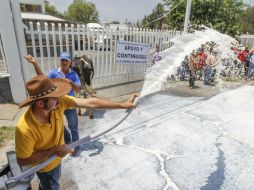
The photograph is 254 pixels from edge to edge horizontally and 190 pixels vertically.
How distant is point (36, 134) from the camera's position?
78.7 inches

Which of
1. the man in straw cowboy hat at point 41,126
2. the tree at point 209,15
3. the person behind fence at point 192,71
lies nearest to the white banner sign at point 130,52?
the person behind fence at point 192,71

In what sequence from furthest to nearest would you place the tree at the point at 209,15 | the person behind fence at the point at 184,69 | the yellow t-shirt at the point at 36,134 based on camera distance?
the tree at the point at 209,15 → the person behind fence at the point at 184,69 → the yellow t-shirt at the point at 36,134

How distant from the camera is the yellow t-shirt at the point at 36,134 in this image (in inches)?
74.8

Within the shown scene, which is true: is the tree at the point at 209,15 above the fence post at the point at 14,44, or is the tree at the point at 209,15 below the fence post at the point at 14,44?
above

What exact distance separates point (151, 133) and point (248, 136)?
78.2 inches

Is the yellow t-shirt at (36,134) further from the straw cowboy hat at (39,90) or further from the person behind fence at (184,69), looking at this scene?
the person behind fence at (184,69)

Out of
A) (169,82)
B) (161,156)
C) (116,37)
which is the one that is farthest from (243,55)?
(161,156)

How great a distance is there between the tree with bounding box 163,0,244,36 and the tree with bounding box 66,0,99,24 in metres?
48.0

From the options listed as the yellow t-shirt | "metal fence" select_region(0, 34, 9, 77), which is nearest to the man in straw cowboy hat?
the yellow t-shirt

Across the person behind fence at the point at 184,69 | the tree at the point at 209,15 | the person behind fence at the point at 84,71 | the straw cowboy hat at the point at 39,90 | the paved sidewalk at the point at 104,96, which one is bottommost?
the paved sidewalk at the point at 104,96

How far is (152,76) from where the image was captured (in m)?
9.51

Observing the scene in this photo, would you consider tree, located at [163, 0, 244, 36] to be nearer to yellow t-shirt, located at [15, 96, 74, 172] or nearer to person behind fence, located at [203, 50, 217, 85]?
person behind fence, located at [203, 50, 217, 85]

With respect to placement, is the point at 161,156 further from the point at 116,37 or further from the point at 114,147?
the point at 116,37

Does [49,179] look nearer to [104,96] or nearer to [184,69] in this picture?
[104,96]
